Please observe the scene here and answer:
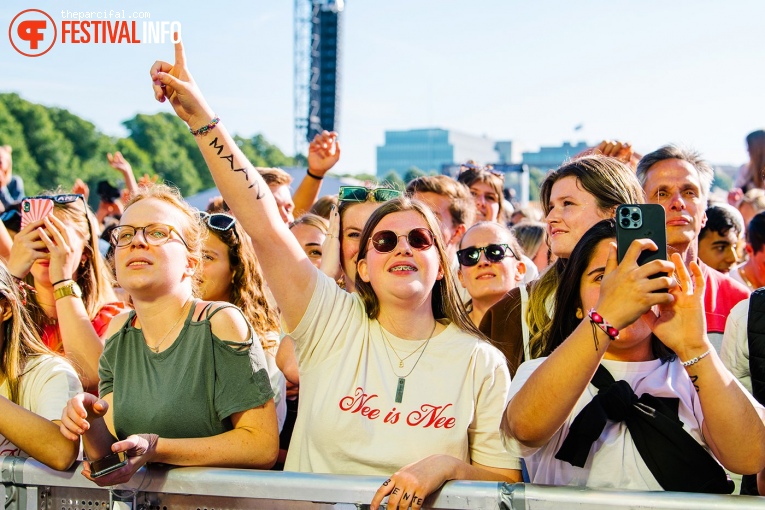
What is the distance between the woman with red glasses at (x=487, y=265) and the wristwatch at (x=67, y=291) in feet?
6.04

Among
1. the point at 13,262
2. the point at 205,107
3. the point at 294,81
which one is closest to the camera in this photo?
the point at 205,107

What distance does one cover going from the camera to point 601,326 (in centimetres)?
206

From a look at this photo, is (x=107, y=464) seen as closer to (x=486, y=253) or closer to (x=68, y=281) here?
(x=68, y=281)

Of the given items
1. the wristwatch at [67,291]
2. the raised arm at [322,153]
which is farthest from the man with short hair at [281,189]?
the wristwatch at [67,291]

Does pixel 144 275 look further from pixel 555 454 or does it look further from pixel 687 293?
pixel 687 293

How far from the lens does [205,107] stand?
8.36 feet

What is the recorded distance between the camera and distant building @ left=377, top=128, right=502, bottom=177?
160 meters

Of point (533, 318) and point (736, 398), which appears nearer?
point (736, 398)

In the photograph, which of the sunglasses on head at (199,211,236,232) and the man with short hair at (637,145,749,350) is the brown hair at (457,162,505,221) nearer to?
the man with short hair at (637,145,749,350)

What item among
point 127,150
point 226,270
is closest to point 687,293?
point 226,270

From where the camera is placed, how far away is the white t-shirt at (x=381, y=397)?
2.57m

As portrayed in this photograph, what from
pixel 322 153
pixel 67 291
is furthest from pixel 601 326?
pixel 322 153

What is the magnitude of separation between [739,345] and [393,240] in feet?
4.14

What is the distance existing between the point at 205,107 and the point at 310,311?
73 centimetres
